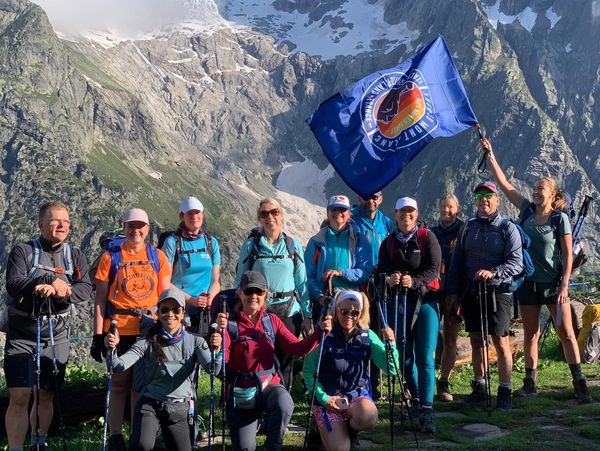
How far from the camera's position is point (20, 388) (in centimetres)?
896

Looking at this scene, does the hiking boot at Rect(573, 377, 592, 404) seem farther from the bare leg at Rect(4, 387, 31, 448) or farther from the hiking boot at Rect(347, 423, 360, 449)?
the bare leg at Rect(4, 387, 31, 448)

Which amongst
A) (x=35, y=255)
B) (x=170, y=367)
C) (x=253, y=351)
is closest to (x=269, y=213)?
(x=253, y=351)

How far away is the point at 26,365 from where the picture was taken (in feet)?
29.5

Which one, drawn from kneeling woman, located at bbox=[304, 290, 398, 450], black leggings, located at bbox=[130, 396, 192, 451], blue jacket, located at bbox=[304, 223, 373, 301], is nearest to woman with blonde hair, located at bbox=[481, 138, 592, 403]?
blue jacket, located at bbox=[304, 223, 373, 301]

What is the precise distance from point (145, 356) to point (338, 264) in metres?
3.79

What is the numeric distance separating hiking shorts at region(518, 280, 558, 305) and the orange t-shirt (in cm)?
592

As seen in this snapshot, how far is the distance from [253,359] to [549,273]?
5.36 m

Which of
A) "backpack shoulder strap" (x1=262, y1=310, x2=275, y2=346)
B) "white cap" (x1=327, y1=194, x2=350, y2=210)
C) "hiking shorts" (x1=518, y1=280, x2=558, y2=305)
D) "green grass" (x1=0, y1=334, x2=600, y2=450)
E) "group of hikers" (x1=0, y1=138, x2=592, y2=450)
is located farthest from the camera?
"hiking shorts" (x1=518, y1=280, x2=558, y2=305)

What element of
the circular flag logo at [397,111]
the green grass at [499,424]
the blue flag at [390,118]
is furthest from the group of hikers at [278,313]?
the circular flag logo at [397,111]

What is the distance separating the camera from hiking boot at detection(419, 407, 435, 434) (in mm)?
9789

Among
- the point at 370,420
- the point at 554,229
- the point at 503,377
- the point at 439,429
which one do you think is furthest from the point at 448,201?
the point at 370,420

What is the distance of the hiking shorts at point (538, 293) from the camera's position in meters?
11.7

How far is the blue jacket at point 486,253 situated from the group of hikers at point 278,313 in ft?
0.07

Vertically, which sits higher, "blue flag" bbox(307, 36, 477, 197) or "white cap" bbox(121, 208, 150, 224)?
"blue flag" bbox(307, 36, 477, 197)
